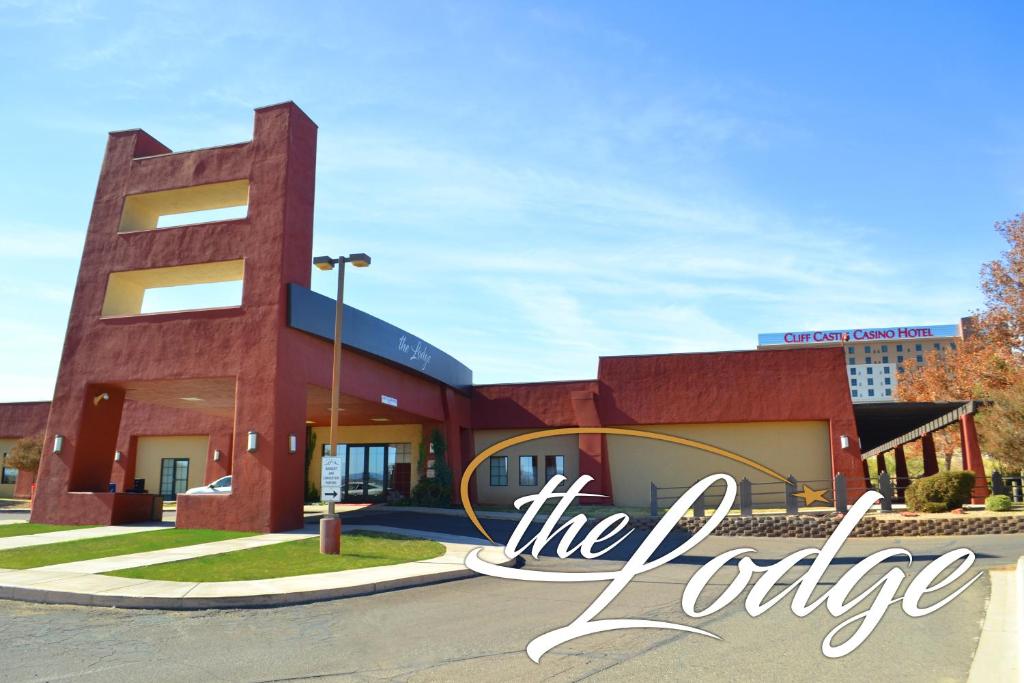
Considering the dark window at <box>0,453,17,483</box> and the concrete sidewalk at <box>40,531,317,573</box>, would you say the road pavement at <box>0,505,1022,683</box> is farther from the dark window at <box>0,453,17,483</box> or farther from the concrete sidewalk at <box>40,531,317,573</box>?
the dark window at <box>0,453,17,483</box>

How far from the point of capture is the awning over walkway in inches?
991

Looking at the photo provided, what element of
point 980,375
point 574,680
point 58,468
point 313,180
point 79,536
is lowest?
point 574,680

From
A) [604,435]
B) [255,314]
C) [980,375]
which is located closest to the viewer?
[255,314]

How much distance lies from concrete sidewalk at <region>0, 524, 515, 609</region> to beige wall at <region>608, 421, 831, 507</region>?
1814 cm

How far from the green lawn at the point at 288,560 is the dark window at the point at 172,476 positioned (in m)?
19.9

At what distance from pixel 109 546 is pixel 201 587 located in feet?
20.1

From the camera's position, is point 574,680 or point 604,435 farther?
point 604,435

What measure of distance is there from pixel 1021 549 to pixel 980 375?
29324 mm

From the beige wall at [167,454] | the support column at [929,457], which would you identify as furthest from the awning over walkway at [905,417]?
the beige wall at [167,454]

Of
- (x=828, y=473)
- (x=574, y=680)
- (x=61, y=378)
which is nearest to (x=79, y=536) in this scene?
(x=61, y=378)

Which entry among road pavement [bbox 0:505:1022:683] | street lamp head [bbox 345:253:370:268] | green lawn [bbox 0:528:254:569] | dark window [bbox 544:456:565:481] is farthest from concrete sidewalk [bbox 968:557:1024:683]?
dark window [bbox 544:456:565:481]

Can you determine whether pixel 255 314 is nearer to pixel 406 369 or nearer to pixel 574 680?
pixel 406 369

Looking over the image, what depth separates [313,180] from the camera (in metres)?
22.0

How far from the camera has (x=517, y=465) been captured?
107 ft
